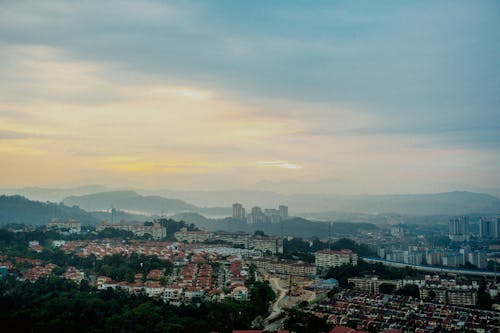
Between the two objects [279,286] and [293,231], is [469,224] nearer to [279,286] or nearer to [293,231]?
[293,231]

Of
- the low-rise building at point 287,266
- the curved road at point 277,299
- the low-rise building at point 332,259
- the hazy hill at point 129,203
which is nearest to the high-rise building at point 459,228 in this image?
the low-rise building at point 332,259

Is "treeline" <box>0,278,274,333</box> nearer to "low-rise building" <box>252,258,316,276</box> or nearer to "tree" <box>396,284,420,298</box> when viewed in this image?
"tree" <box>396,284,420,298</box>

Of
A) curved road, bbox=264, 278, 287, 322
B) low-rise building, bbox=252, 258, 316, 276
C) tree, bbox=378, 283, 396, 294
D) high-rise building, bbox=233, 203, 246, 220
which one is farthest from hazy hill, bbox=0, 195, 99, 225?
tree, bbox=378, 283, 396, 294

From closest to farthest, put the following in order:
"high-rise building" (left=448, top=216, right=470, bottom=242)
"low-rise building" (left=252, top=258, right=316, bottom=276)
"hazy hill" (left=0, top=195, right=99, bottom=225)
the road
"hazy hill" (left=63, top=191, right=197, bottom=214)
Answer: the road
"low-rise building" (left=252, top=258, right=316, bottom=276)
"high-rise building" (left=448, top=216, right=470, bottom=242)
"hazy hill" (left=0, top=195, right=99, bottom=225)
"hazy hill" (left=63, top=191, right=197, bottom=214)

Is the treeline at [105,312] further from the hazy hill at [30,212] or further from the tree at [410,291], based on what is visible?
the hazy hill at [30,212]

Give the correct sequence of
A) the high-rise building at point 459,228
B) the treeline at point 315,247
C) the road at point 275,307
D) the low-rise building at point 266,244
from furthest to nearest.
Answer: the high-rise building at point 459,228
the low-rise building at point 266,244
the treeline at point 315,247
the road at point 275,307

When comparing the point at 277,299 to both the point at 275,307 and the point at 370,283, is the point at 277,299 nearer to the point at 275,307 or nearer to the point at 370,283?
the point at 275,307

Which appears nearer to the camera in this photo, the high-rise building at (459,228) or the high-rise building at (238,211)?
the high-rise building at (459,228)
